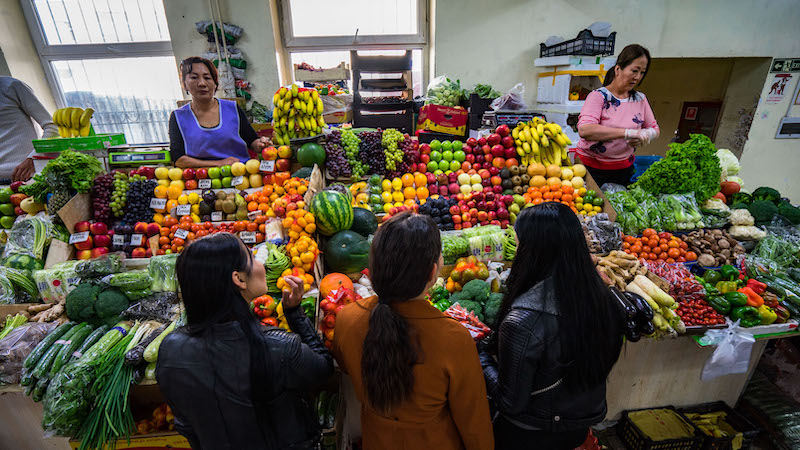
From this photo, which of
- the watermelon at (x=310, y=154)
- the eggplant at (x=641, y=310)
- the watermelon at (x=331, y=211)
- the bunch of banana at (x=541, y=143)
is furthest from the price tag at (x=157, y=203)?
the eggplant at (x=641, y=310)

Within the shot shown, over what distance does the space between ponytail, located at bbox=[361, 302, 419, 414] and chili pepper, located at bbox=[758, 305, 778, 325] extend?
2.55 m

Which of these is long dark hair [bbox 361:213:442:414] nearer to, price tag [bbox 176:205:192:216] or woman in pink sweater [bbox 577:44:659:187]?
price tag [bbox 176:205:192:216]

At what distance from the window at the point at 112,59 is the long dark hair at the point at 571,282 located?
7.46 metres

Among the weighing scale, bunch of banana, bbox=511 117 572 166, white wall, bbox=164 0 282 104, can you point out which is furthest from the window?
bunch of banana, bbox=511 117 572 166

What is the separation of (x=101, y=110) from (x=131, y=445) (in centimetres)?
699

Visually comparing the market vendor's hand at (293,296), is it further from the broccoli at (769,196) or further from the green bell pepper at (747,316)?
the broccoli at (769,196)

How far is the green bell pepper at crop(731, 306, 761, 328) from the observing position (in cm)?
222

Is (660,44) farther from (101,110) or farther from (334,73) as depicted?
(101,110)

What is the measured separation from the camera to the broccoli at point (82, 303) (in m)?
2.06

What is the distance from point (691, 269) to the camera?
105 inches

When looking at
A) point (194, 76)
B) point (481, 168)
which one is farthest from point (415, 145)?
point (194, 76)

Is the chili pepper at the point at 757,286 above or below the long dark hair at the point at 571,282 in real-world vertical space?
below

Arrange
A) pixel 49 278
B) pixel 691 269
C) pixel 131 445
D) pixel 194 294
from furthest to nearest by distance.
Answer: pixel 691 269, pixel 49 278, pixel 131 445, pixel 194 294

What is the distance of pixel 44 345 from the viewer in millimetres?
1873
